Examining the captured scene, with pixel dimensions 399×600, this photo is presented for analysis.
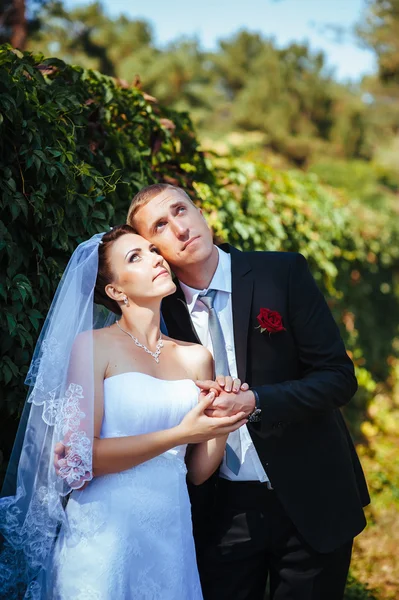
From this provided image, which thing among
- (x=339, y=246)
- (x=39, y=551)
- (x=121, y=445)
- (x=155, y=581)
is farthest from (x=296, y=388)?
(x=339, y=246)

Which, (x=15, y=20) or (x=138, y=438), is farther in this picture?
(x=15, y=20)

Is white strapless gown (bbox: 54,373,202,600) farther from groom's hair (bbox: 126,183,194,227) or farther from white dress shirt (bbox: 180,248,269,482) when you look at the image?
groom's hair (bbox: 126,183,194,227)

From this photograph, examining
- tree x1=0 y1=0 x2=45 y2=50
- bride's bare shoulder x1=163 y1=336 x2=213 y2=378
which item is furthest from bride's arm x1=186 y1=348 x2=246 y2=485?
tree x1=0 y1=0 x2=45 y2=50

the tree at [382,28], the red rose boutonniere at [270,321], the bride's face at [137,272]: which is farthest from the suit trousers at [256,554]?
the tree at [382,28]

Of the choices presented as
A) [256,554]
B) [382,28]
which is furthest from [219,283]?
[382,28]

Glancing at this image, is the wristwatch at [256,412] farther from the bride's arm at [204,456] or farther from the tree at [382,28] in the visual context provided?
the tree at [382,28]

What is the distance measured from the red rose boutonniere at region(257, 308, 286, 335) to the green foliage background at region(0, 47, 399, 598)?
91 centimetres

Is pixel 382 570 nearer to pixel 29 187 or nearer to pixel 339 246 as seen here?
pixel 339 246

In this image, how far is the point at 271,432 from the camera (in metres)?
2.45

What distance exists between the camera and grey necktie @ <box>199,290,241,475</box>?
2.57 meters

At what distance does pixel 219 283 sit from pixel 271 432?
0.66 metres

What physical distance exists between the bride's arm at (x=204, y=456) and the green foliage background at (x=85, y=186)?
28.2 inches

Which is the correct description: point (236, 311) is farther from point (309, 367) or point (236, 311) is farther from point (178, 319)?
point (309, 367)

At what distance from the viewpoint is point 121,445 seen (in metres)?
2.21
